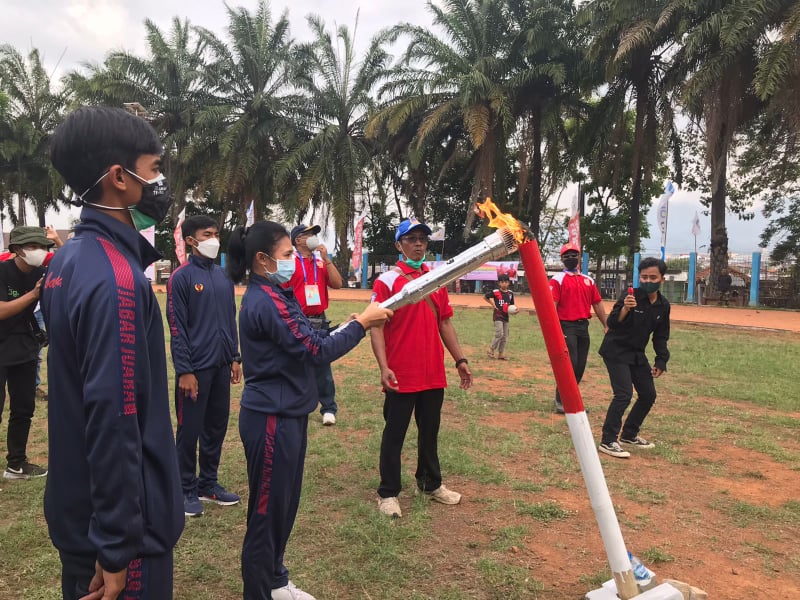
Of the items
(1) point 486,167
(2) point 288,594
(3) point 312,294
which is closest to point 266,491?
(2) point 288,594

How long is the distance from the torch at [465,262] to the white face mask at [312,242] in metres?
3.38

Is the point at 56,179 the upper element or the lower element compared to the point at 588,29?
lower

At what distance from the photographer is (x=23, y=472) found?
177 inches

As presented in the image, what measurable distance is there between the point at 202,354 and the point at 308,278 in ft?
6.99

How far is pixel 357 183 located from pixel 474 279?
7564 millimetres

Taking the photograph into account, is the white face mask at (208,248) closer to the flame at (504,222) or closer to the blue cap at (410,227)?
the blue cap at (410,227)

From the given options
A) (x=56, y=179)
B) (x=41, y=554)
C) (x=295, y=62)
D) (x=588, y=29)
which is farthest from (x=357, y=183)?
(x=41, y=554)

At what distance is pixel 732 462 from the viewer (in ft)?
16.7

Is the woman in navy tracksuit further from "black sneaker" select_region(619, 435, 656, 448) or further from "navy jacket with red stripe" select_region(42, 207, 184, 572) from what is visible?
"black sneaker" select_region(619, 435, 656, 448)

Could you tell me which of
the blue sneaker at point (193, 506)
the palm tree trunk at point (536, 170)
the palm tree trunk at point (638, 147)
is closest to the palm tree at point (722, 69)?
the palm tree trunk at point (638, 147)

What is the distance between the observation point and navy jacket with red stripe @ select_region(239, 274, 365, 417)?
256cm

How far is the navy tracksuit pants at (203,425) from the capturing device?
12.7 ft

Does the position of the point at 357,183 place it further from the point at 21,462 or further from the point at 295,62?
the point at 21,462

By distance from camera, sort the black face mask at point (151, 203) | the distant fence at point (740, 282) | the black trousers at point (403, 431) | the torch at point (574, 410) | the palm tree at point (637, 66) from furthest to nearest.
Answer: the distant fence at point (740, 282) → the palm tree at point (637, 66) → the black trousers at point (403, 431) → the torch at point (574, 410) → the black face mask at point (151, 203)
